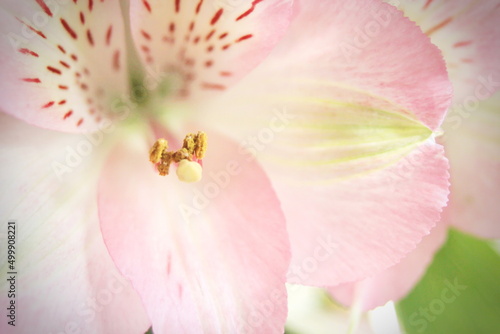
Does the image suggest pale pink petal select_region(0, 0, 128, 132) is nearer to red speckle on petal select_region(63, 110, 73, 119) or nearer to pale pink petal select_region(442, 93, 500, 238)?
red speckle on petal select_region(63, 110, 73, 119)

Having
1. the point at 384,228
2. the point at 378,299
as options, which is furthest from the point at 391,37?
the point at 378,299

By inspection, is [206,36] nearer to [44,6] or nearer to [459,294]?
[44,6]

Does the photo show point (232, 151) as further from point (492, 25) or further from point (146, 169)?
point (492, 25)

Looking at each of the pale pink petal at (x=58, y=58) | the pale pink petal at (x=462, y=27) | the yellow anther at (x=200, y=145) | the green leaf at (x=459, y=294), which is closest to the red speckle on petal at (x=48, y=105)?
the pale pink petal at (x=58, y=58)

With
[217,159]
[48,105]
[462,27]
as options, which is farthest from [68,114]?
[462,27]

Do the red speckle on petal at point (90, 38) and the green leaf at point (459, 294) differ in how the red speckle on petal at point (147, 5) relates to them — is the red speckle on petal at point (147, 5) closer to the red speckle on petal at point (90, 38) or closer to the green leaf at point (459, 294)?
the red speckle on petal at point (90, 38)
